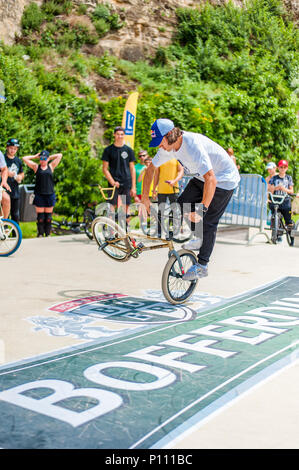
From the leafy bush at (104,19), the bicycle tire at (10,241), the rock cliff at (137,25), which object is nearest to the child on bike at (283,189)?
the bicycle tire at (10,241)

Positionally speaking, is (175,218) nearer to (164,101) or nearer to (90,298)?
(90,298)

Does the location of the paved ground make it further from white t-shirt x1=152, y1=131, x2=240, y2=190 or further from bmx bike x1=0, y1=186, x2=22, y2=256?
white t-shirt x1=152, y1=131, x2=240, y2=190

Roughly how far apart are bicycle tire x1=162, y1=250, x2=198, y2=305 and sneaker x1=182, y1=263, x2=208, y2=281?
7cm

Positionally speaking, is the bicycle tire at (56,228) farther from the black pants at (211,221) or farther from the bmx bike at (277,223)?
the black pants at (211,221)

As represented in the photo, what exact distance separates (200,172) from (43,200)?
6.11m

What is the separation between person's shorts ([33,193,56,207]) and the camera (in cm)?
1056

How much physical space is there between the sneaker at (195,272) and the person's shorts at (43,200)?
5732 mm

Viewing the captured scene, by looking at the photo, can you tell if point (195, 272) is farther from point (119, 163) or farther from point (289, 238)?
point (289, 238)

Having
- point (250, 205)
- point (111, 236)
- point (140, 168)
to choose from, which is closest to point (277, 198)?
point (250, 205)

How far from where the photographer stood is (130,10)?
25938 mm

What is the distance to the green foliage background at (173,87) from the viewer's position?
16109 mm

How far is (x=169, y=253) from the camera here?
5.48m
